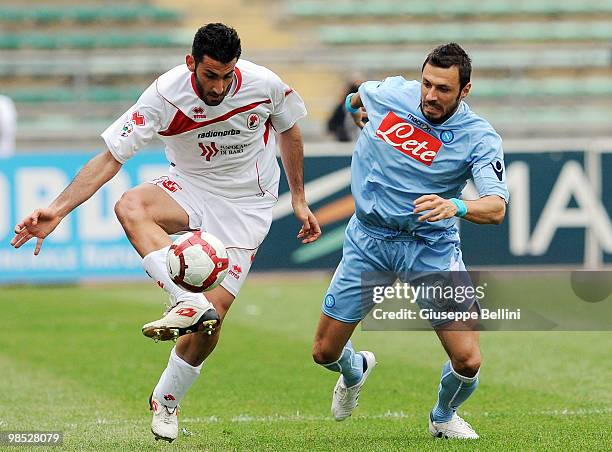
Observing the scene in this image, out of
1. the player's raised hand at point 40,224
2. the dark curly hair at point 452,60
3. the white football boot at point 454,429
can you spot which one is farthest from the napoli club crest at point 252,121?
the white football boot at point 454,429

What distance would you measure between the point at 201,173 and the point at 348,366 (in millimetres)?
1482

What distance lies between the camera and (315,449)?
21.7 feet

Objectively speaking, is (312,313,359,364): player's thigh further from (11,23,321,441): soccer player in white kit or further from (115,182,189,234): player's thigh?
(115,182,189,234): player's thigh

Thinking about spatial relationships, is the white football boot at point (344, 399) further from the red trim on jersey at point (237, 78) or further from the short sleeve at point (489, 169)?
the red trim on jersey at point (237, 78)

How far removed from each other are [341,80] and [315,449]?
15506mm

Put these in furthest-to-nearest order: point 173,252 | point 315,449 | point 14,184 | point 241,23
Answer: point 241,23, point 14,184, point 315,449, point 173,252

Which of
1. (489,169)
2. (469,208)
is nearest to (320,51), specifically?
(489,169)

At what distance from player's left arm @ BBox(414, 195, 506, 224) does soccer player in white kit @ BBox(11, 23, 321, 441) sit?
1222 mm

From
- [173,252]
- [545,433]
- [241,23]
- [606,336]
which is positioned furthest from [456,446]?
[241,23]

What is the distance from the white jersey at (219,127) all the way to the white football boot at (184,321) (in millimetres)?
1101

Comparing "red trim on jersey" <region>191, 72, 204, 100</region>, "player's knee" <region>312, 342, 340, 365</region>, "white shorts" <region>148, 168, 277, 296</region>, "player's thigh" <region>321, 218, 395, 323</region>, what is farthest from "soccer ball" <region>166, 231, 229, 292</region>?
"player's knee" <region>312, 342, 340, 365</region>

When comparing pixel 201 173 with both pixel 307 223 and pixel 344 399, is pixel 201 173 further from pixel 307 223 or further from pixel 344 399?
pixel 344 399

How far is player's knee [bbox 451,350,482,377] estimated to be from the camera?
6711 millimetres

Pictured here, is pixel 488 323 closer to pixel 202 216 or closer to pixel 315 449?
pixel 315 449
